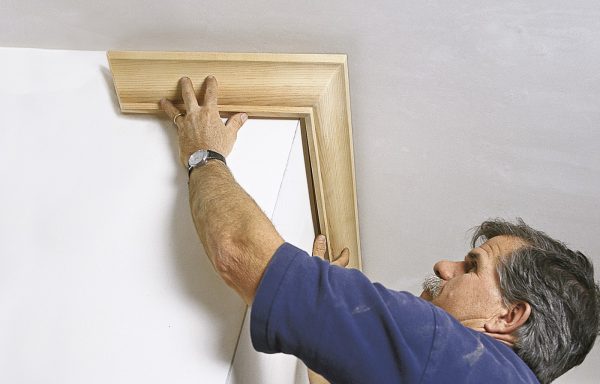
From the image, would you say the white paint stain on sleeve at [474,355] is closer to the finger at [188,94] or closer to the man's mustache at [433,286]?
the man's mustache at [433,286]

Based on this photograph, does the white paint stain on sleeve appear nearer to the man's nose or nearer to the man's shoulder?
the man's shoulder

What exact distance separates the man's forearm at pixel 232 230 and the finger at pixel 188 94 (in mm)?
191

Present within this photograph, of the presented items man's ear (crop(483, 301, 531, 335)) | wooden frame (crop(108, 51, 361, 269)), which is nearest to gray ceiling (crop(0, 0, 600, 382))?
wooden frame (crop(108, 51, 361, 269))

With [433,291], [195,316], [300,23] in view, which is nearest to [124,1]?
[300,23]

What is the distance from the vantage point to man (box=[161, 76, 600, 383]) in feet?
3.46

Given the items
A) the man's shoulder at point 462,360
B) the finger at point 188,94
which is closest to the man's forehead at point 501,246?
the man's shoulder at point 462,360

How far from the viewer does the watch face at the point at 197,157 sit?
135 cm

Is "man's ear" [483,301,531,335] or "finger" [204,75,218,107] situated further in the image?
"finger" [204,75,218,107]

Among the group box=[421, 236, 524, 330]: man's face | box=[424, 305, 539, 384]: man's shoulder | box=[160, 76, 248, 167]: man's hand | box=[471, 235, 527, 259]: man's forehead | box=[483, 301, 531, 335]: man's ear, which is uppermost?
box=[160, 76, 248, 167]: man's hand

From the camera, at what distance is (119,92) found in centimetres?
152

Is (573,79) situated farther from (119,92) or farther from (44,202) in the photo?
(44,202)

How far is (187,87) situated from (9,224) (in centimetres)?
42

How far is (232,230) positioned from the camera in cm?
118

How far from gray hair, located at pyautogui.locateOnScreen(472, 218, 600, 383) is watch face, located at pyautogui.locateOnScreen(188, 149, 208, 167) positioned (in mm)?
554
